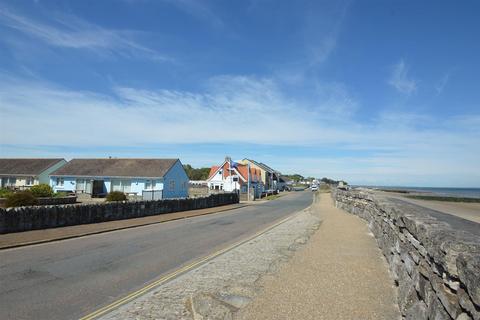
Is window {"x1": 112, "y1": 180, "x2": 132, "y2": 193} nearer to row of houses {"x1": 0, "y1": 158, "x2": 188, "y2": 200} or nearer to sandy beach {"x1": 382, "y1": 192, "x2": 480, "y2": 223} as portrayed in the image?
row of houses {"x1": 0, "y1": 158, "x2": 188, "y2": 200}

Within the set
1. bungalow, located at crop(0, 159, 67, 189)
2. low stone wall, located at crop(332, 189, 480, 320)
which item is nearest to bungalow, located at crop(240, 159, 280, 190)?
bungalow, located at crop(0, 159, 67, 189)

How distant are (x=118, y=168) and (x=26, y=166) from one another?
20.1 metres

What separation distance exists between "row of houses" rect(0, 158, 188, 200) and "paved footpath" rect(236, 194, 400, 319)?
36184 millimetres

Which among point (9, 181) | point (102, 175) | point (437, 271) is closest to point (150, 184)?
point (102, 175)

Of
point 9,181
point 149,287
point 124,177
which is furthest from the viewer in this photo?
point 9,181

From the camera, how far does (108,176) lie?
162 ft

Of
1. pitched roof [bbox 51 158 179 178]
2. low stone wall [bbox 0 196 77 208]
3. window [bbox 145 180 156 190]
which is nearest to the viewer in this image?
low stone wall [bbox 0 196 77 208]

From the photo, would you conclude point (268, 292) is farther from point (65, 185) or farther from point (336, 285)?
A: point (65, 185)

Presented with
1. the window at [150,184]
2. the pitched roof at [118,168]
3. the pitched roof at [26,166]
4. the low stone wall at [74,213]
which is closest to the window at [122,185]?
the pitched roof at [118,168]

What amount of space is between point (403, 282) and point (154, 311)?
16.0ft

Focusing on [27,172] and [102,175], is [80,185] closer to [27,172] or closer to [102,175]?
[102,175]

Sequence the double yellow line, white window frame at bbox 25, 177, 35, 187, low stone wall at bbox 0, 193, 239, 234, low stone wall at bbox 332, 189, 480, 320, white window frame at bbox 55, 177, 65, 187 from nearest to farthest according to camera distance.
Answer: low stone wall at bbox 332, 189, 480, 320 < the double yellow line < low stone wall at bbox 0, 193, 239, 234 < white window frame at bbox 55, 177, 65, 187 < white window frame at bbox 25, 177, 35, 187

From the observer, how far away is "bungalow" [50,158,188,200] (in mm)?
47500

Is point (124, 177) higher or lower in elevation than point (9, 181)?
higher
